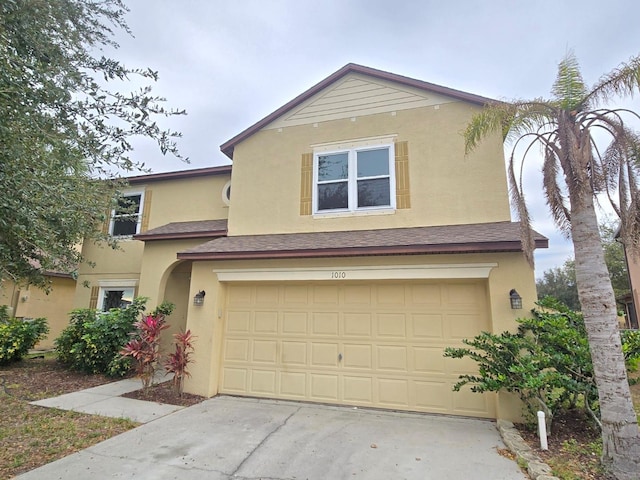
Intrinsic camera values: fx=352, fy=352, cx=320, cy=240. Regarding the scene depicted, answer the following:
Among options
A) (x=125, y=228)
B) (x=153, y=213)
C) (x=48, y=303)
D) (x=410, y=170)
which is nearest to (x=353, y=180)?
(x=410, y=170)

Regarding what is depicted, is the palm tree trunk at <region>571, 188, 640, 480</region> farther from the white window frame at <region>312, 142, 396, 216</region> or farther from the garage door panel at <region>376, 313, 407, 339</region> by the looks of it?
the white window frame at <region>312, 142, 396, 216</region>

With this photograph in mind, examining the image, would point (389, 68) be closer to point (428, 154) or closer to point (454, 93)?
point (454, 93)

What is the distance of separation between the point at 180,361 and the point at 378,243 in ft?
15.8

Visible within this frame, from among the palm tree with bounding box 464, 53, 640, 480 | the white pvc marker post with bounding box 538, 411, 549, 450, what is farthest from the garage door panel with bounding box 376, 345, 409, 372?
the palm tree with bounding box 464, 53, 640, 480

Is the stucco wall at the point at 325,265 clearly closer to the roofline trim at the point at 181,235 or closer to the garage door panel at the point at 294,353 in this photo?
the garage door panel at the point at 294,353

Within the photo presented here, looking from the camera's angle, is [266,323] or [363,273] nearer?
[363,273]

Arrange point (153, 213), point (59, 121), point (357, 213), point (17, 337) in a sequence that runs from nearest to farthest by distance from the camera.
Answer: point (59, 121), point (357, 213), point (17, 337), point (153, 213)

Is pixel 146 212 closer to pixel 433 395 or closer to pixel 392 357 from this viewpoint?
pixel 392 357

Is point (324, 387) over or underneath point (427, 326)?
underneath

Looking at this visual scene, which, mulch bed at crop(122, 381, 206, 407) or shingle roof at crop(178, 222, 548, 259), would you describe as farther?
mulch bed at crop(122, 381, 206, 407)

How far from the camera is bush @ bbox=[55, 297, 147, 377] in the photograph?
8891mm

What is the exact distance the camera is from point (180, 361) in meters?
7.42

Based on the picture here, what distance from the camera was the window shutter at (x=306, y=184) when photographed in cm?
880

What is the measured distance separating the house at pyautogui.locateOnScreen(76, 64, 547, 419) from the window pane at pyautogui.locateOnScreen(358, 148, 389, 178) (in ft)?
0.09
